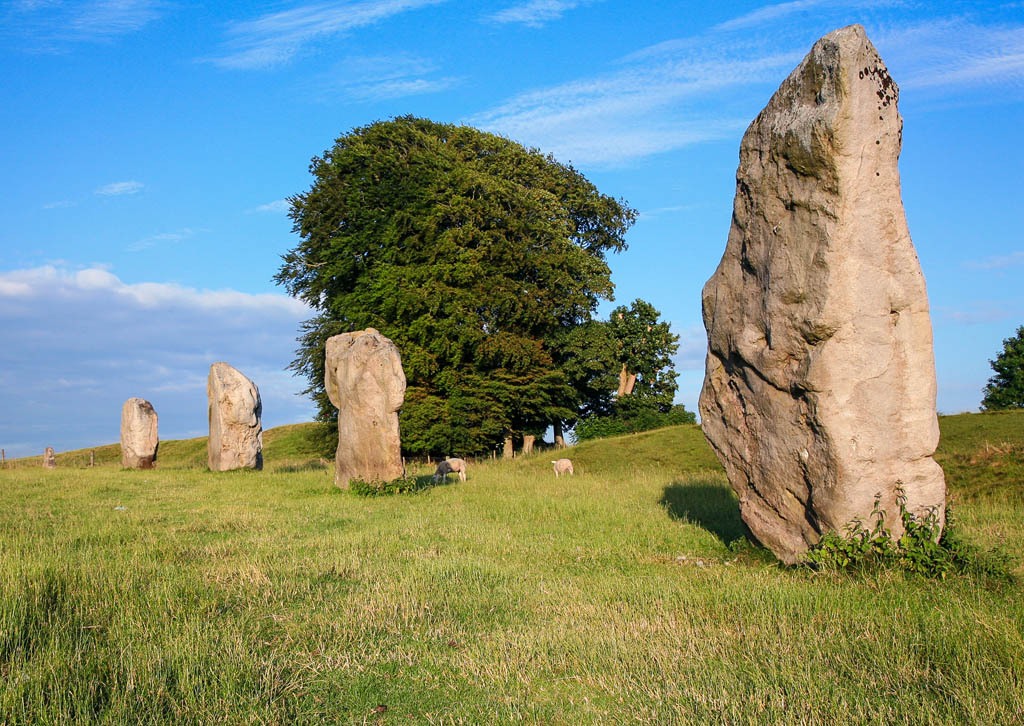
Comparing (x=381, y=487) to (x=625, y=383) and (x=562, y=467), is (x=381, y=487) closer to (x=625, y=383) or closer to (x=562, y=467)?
(x=562, y=467)

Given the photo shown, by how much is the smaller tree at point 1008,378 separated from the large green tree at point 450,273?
25014 mm

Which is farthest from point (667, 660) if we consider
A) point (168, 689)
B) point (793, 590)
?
point (168, 689)

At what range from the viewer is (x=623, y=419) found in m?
37.4

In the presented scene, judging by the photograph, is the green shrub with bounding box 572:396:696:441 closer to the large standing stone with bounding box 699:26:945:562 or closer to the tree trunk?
the tree trunk

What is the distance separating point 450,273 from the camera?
32.3 meters

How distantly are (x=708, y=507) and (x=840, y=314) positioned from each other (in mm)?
6550

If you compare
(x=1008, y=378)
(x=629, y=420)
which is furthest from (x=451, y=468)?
(x=1008, y=378)

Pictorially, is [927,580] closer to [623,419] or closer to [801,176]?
[801,176]

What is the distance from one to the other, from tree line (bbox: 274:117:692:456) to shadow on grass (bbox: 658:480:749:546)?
15.5 metres

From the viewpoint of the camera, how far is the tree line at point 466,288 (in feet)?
107

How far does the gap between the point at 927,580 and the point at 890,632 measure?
2.18 metres

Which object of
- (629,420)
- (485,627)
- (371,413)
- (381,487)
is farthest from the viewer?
(629,420)

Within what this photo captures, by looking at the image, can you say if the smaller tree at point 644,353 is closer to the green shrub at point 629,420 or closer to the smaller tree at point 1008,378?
the green shrub at point 629,420

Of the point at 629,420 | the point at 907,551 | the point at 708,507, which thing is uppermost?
the point at 629,420
